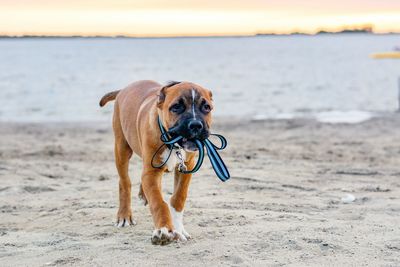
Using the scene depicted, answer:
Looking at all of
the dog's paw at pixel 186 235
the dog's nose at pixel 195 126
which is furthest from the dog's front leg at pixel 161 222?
the dog's nose at pixel 195 126

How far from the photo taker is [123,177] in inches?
261

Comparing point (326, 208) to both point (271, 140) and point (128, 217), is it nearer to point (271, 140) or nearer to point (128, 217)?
point (128, 217)

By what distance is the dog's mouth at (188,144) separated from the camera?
17.0ft

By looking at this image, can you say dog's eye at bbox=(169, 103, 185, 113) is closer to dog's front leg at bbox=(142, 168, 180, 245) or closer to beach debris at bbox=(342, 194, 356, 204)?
dog's front leg at bbox=(142, 168, 180, 245)

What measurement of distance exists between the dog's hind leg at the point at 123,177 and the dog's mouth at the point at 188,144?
56.1 inches

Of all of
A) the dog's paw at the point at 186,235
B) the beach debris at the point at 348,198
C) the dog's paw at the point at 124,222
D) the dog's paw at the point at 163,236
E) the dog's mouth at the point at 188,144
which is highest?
the dog's mouth at the point at 188,144

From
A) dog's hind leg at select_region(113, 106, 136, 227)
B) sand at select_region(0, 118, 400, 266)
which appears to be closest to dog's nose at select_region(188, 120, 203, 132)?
sand at select_region(0, 118, 400, 266)

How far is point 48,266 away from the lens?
4980 mm

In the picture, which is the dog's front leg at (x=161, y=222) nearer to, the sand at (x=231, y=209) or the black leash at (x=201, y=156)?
the sand at (x=231, y=209)

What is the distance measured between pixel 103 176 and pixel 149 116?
390cm

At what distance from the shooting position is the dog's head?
5.09m

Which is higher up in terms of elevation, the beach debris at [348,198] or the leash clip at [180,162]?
the leash clip at [180,162]

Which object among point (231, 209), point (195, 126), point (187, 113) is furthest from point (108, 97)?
point (195, 126)

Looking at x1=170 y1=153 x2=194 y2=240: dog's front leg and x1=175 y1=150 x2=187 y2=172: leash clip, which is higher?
x1=175 y1=150 x2=187 y2=172: leash clip
